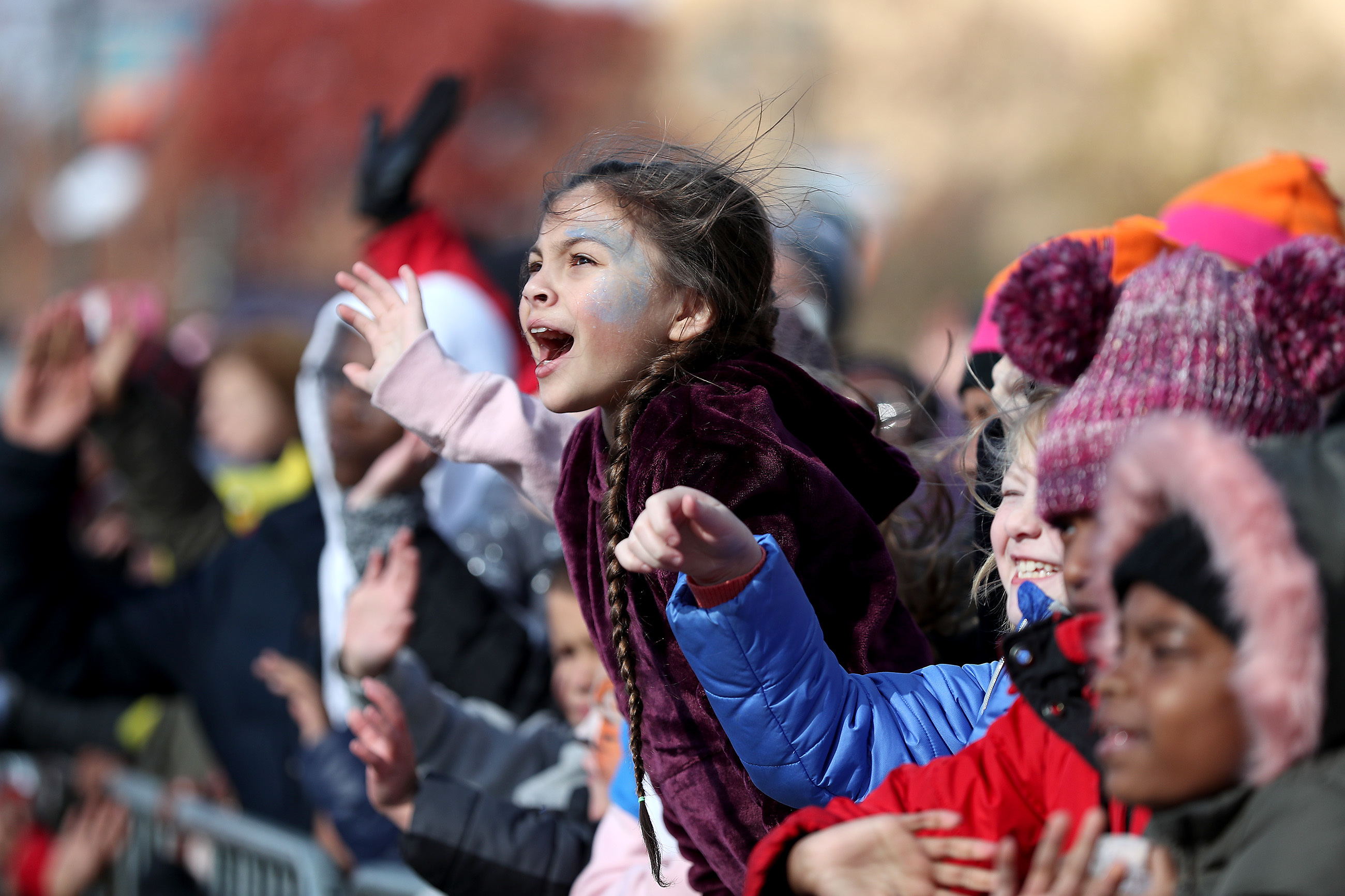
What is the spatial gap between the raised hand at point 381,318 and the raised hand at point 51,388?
228 centimetres

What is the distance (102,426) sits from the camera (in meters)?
4.39

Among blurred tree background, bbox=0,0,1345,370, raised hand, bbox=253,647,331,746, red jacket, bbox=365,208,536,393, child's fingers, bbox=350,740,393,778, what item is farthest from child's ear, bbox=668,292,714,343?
blurred tree background, bbox=0,0,1345,370

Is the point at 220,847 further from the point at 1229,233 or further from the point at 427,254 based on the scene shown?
the point at 1229,233

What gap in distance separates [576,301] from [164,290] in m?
26.2

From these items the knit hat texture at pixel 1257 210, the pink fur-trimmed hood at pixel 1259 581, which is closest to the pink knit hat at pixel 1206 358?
the pink fur-trimmed hood at pixel 1259 581

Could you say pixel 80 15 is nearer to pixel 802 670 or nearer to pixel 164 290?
pixel 164 290

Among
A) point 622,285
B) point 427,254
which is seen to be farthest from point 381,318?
point 427,254

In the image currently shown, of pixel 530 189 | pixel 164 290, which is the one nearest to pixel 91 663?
pixel 530 189

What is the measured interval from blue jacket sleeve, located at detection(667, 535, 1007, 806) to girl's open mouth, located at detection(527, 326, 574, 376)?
0.52 m

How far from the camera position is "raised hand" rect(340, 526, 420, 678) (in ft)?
9.22

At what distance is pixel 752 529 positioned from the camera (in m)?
1.76

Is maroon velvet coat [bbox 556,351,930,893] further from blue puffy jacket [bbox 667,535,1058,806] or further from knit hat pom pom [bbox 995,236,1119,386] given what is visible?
knit hat pom pom [bbox 995,236,1119,386]

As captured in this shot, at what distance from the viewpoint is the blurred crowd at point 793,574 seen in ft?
3.86

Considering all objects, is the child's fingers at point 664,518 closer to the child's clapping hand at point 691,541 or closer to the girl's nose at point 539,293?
the child's clapping hand at point 691,541
